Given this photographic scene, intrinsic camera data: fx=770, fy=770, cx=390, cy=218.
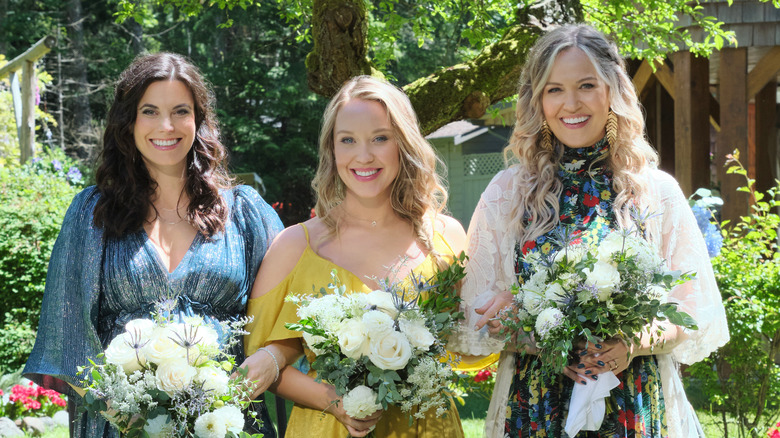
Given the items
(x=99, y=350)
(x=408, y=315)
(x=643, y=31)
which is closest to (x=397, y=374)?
(x=408, y=315)

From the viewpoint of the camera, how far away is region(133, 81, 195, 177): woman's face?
3.25m

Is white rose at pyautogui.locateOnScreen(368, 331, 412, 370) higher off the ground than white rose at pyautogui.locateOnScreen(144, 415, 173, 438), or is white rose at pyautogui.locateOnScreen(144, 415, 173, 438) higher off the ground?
white rose at pyautogui.locateOnScreen(368, 331, 412, 370)

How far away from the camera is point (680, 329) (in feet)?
9.38

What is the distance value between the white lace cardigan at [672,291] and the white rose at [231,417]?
89 cm

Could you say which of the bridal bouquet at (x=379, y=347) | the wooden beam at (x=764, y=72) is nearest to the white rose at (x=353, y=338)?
the bridal bouquet at (x=379, y=347)

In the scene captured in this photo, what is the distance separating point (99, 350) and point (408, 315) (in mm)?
1363

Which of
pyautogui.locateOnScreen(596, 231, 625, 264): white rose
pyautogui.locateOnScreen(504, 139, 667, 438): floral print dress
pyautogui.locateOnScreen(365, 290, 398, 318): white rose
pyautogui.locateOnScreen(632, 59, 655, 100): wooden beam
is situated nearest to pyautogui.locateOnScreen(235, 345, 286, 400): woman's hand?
pyautogui.locateOnScreen(365, 290, 398, 318): white rose

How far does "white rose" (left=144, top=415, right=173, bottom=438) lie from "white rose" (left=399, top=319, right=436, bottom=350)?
0.84 m

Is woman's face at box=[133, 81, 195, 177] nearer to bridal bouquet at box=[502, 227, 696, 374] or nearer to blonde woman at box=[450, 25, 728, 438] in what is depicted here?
blonde woman at box=[450, 25, 728, 438]

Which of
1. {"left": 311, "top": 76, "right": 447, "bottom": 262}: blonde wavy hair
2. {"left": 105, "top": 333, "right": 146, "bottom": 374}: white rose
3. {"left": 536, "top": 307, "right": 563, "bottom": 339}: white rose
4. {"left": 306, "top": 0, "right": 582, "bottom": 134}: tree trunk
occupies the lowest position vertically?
{"left": 105, "top": 333, "right": 146, "bottom": 374}: white rose

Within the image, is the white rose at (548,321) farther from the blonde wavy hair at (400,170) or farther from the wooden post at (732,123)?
the wooden post at (732,123)

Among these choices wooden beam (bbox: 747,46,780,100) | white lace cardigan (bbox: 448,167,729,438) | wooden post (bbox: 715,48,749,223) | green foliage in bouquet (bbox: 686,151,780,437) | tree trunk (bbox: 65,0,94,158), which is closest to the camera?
white lace cardigan (bbox: 448,167,729,438)

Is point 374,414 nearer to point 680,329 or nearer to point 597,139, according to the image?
point 680,329

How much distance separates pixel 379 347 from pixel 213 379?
568 millimetres
